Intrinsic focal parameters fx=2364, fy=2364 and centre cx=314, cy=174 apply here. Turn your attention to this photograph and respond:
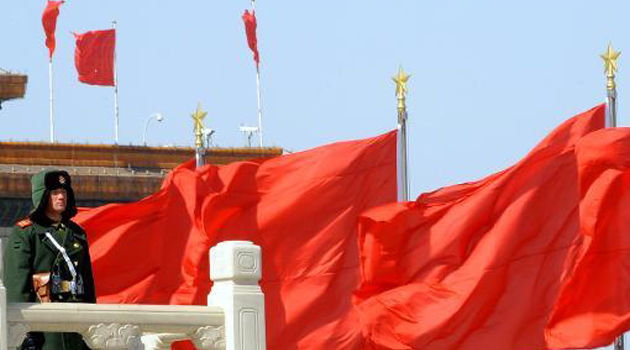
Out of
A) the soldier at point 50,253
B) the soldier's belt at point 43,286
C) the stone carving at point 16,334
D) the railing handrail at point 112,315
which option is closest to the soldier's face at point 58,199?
the soldier at point 50,253

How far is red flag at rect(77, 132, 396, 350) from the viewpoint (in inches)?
983

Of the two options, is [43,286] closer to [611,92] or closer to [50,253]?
[50,253]

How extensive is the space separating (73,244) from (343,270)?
29.6ft

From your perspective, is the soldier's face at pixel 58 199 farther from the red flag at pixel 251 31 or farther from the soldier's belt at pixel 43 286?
the red flag at pixel 251 31

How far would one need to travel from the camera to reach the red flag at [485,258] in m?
23.3

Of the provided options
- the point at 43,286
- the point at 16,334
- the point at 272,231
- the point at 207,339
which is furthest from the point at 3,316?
the point at 272,231

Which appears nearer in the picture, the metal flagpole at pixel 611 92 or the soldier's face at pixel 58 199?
the soldier's face at pixel 58 199

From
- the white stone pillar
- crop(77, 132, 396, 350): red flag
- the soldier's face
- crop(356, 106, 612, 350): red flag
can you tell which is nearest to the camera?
the soldier's face

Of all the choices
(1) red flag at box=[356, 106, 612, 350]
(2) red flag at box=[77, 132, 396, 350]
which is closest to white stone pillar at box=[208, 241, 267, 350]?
(1) red flag at box=[356, 106, 612, 350]

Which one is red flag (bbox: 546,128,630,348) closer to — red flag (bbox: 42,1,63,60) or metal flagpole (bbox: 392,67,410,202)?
metal flagpole (bbox: 392,67,410,202)

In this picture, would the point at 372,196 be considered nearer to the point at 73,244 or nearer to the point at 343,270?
the point at 343,270

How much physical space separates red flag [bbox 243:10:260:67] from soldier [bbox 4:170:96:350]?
2775cm

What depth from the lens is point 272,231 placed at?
997 inches

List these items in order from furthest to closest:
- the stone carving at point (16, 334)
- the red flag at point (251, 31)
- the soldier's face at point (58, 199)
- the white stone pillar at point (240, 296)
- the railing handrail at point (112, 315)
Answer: the red flag at point (251, 31) → the white stone pillar at point (240, 296) → the soldier's face at point (58, 199) → the railing handrail at point (112, 315) → the stone carving at point (16, 334)
